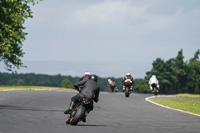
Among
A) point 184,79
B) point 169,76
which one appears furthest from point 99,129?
point 184,79

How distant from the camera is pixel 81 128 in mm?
12906

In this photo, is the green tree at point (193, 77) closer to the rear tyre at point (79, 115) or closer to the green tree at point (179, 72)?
the green tree at point (179, 72)

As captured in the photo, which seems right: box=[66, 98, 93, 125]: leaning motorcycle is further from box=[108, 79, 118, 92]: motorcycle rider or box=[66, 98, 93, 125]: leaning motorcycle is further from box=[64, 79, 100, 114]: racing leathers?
box=[108, 79, 118, 92]: motorcycle rider

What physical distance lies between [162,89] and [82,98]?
137 m

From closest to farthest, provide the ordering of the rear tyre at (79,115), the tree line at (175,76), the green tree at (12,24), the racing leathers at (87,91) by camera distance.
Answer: the rear tyre at (79,115) < the racing leathers at (87,91) < the green tree at (12,24) < the tree line at (175,76)

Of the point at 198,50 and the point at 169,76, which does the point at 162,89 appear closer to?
the point at 169,76

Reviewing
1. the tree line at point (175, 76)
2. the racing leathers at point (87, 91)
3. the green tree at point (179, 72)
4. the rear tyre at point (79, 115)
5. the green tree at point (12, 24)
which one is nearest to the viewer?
the rear tyre at point (79, 115)

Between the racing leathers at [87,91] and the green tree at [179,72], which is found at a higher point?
the green tree at [179,72]

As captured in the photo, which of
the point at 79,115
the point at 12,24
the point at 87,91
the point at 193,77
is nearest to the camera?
the point at 79,115

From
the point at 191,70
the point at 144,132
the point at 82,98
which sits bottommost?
the point at 144,132

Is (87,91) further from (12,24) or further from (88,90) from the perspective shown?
(12,24)

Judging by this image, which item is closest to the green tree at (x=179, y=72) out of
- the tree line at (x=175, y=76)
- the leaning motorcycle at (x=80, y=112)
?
the tree line at (x=175, y=76)

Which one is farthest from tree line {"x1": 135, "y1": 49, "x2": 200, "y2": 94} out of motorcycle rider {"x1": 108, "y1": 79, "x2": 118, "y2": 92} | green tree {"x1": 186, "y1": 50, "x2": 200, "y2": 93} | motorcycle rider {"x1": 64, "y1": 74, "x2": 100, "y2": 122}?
motorcycle rider {"x1": 64, "y1": 74, "x2": 100, "y2": 122}

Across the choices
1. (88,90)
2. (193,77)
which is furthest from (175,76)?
(88,90)
